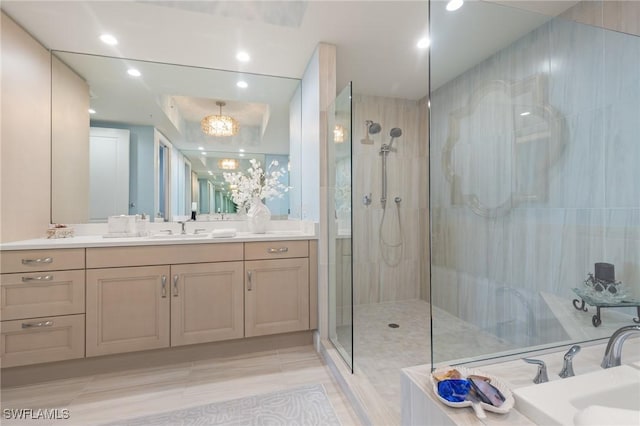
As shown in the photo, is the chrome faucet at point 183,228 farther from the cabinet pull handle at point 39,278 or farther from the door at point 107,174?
the cabinet pull handle at point 39,278

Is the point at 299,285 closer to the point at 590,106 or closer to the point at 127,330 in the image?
the point at 127,330

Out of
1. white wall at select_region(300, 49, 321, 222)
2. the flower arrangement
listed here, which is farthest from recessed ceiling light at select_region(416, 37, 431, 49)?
the flower arrangement

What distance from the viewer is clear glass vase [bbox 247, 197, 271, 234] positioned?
2.49 m

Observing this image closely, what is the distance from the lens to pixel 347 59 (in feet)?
7.93

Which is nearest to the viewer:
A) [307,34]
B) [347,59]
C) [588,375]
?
[588,375]

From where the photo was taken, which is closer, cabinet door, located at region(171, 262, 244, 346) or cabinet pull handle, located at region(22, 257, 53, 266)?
cabinet pull handle, located at region(22, 257, 53, 266)

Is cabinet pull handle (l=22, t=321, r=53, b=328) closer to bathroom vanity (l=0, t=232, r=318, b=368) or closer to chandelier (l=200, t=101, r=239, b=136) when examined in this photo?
bathroom vanity (l=0, t=232, r=318, b=368)

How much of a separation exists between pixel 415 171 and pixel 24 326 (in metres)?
3.57

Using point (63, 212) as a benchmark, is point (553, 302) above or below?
below

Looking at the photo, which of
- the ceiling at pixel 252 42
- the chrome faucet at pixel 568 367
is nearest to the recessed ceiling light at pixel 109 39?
the ceiling at pixel 252 42

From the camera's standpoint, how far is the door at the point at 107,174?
7.55 feet

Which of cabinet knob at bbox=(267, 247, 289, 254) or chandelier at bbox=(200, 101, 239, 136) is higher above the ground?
chandelier at bbox=(200, 101, 239, 136)

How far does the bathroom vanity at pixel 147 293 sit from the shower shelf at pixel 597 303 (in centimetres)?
169

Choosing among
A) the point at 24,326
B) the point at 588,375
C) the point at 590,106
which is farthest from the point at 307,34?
the point at 24,326
